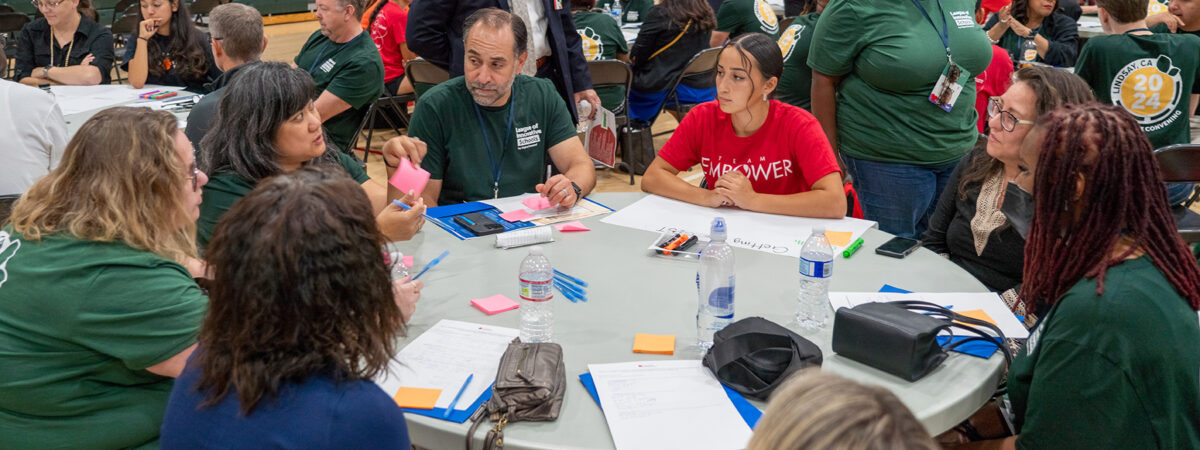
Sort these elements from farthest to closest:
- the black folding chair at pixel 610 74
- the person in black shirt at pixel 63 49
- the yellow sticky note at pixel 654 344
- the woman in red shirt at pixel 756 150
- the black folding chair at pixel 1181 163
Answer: the person in black shirt at pixel 63 49 → the black folding chair at pixel 610 74 → the black folding chair at pixel 1181 163 → the woman in red shirt at pixel 756 150 → the yellow sticky note at pixel 654 344

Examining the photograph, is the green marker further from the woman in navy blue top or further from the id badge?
the woman in navy blue top

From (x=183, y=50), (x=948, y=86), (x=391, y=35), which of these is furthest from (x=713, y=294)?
(x=391, y=35)

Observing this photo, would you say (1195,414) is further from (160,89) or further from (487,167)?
(160,89)

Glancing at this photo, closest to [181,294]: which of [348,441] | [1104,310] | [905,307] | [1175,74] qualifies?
[348,441]

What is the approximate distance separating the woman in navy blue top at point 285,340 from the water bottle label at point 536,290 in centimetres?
61

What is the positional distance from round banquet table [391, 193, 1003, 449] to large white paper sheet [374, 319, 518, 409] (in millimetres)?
57

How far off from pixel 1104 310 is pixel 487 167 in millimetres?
2096

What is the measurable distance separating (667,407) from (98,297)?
103 cm

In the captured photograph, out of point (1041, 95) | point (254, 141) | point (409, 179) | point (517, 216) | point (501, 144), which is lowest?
point (517, 216)

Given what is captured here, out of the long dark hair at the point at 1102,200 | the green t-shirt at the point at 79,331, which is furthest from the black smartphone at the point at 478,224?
the long dark hair at the point at 1102,200

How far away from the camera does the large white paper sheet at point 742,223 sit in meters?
2.42

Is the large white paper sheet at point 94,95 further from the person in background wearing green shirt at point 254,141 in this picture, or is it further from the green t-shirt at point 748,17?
the green t-shirt at point 748,17

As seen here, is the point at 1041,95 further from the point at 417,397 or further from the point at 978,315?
the point at 417,397

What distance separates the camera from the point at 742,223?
258 cm
